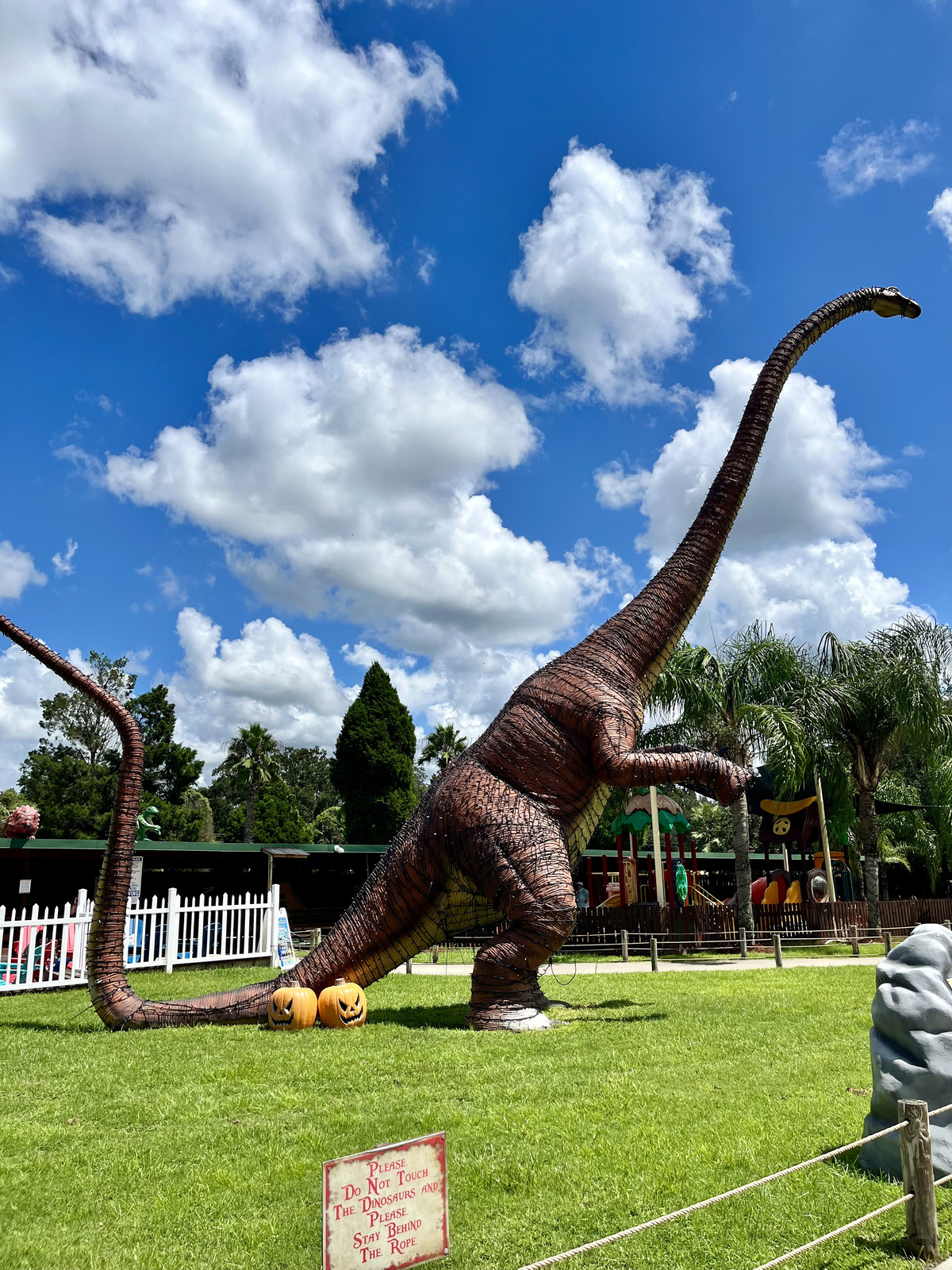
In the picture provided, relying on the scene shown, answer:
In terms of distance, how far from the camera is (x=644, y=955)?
1722 centimetres

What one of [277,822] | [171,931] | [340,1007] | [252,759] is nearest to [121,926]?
[340,1007]

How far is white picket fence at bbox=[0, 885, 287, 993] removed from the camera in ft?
34.5

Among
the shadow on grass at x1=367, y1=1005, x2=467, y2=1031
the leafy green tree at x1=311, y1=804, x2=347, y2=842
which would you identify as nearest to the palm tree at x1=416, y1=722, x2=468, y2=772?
the leafy green tree at x1=311, y1=804, x2=347, y2=842

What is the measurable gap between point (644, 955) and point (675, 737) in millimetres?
4802

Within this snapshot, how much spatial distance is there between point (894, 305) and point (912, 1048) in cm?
703

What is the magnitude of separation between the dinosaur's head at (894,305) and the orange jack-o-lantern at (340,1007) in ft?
25.8

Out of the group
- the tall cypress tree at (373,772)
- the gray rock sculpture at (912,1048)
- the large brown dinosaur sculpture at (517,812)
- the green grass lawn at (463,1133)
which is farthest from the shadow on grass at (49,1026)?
the tall cypress tree at (373,772)

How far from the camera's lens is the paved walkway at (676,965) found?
13.2 m

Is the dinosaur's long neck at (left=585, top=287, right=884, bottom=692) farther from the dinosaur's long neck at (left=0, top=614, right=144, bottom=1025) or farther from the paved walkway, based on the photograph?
the paved walkway

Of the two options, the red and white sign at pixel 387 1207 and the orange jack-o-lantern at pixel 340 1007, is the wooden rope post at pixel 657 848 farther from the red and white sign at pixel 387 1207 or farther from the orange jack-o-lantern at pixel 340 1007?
the red and white sign at pixel 387 1207

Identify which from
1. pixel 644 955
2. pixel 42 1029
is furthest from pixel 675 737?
pixel 42 1029

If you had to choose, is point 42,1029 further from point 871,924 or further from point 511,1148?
point 871,924

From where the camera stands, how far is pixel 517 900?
6.94 meters

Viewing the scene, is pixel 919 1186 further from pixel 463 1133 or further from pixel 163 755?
pixel 163 755
